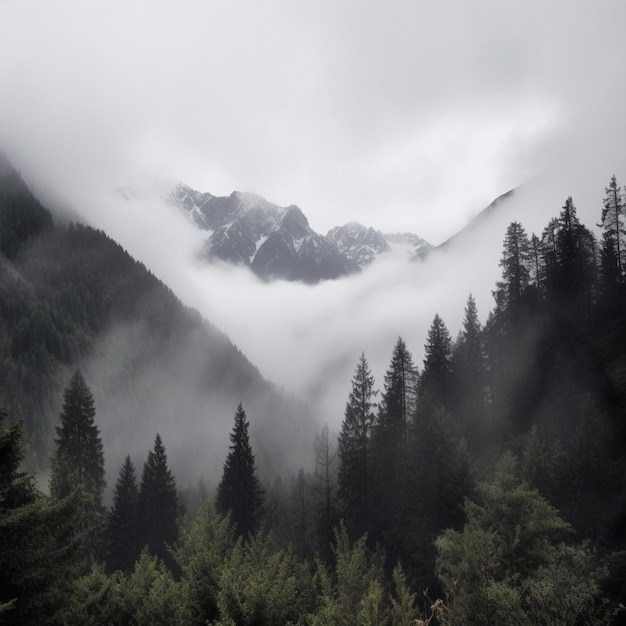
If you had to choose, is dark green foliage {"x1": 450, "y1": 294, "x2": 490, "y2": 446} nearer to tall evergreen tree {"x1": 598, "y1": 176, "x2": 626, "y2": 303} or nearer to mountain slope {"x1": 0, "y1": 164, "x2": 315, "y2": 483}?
tall evergreen tree {"x1": 598, "y1": 176, "x2": 626, "y2": 303}

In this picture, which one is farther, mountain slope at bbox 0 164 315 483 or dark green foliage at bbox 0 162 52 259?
dark green foliage at bbox 0 162 52 259

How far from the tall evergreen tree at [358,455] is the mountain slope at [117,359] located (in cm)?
8366

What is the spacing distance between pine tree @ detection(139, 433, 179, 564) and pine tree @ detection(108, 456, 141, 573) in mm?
706

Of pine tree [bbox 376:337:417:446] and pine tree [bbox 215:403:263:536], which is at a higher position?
pine tree [bbox 376:337:417:446]

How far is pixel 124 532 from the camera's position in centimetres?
4250

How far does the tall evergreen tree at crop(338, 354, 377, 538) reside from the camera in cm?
3578

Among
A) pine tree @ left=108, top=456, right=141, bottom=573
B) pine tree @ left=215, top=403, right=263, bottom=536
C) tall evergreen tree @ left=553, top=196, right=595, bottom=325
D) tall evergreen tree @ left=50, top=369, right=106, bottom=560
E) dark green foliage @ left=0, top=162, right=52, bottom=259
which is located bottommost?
pine tree @ left=108, top=456, right=141, bottom=573

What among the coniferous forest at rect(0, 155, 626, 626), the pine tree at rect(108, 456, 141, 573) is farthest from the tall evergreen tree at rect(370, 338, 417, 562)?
the pine tree at rect(108, 456, 141, 573)

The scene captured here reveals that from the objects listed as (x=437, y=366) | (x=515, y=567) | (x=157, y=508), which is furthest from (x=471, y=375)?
(x=157, y=508)

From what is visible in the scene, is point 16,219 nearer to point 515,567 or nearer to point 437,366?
point 437,366

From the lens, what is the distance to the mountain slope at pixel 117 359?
409 feet

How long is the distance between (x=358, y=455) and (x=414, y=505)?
19.6ft

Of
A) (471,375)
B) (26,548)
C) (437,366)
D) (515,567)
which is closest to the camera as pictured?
(26,548)

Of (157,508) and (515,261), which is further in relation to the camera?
(515,261)
